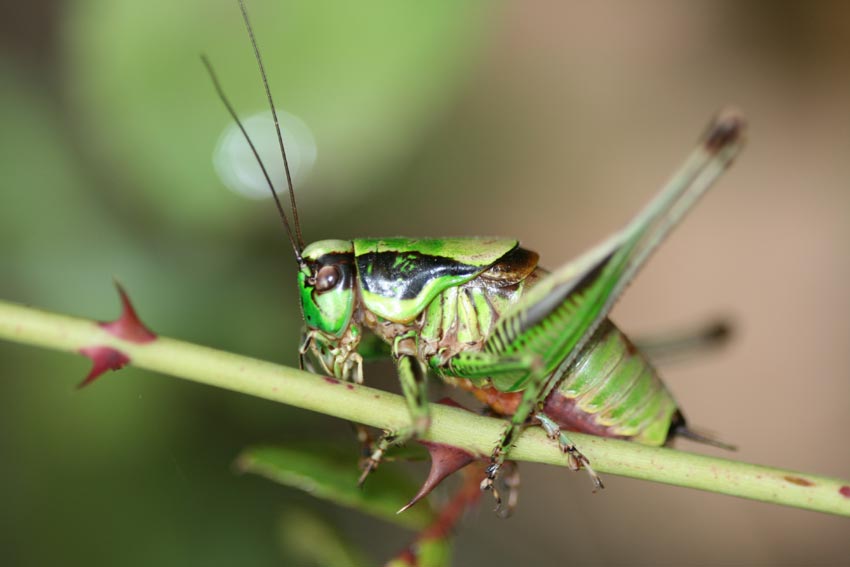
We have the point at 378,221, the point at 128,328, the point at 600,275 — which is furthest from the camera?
the point at 378,221

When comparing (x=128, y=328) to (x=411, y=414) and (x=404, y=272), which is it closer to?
(x=411, y=414)

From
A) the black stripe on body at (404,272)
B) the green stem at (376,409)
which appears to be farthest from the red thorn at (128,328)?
the black stripe on body at (404,272)

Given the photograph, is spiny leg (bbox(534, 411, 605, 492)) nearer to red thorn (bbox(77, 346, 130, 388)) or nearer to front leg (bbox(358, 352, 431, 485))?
front leg (bbox(358, 352, 431, 485))

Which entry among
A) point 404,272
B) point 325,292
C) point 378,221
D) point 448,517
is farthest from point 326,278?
point 378,221

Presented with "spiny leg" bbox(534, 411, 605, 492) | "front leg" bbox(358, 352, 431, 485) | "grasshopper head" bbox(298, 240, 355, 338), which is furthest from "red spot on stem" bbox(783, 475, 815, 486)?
"grasshopper head" bbox(298, 240, 355, 338)

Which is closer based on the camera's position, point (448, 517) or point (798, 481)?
point (798, 481)
